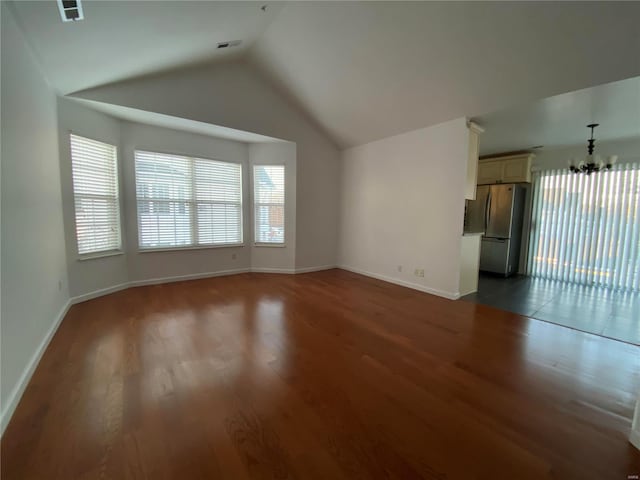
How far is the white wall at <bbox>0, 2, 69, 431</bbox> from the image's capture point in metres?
1.74

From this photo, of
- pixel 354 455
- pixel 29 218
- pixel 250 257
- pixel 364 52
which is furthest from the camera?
pixel 250 257

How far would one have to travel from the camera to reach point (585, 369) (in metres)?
2.18

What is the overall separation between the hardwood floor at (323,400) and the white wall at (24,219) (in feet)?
0.75

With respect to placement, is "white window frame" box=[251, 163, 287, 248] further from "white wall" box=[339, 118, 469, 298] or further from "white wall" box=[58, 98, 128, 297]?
"white wall" box=[58, 98, 128, 297]

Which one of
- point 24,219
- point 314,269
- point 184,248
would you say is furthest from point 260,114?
point 24,219

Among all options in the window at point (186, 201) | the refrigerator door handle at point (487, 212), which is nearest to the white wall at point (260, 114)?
the window at point (186, 201)

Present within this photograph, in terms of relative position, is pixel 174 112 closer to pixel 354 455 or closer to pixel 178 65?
pixel 178 65

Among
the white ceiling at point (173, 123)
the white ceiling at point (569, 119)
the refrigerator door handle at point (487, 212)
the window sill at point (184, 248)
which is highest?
the white ceiling at point (173, 123)

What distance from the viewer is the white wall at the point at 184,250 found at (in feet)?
13.7

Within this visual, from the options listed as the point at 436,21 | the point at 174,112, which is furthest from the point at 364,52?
the point at 174,112

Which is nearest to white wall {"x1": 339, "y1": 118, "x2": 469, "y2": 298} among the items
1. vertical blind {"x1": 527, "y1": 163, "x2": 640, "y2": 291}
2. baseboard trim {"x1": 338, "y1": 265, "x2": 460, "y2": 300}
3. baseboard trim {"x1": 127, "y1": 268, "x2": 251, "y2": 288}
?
baseboard trim {"x1": 338, "y1": 265, "x2": 460, "y2": 300}

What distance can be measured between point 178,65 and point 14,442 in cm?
419

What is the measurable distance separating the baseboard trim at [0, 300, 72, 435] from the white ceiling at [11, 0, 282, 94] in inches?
105

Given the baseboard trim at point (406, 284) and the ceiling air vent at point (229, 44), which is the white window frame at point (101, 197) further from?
the baseboard trim at point (406, 284)
